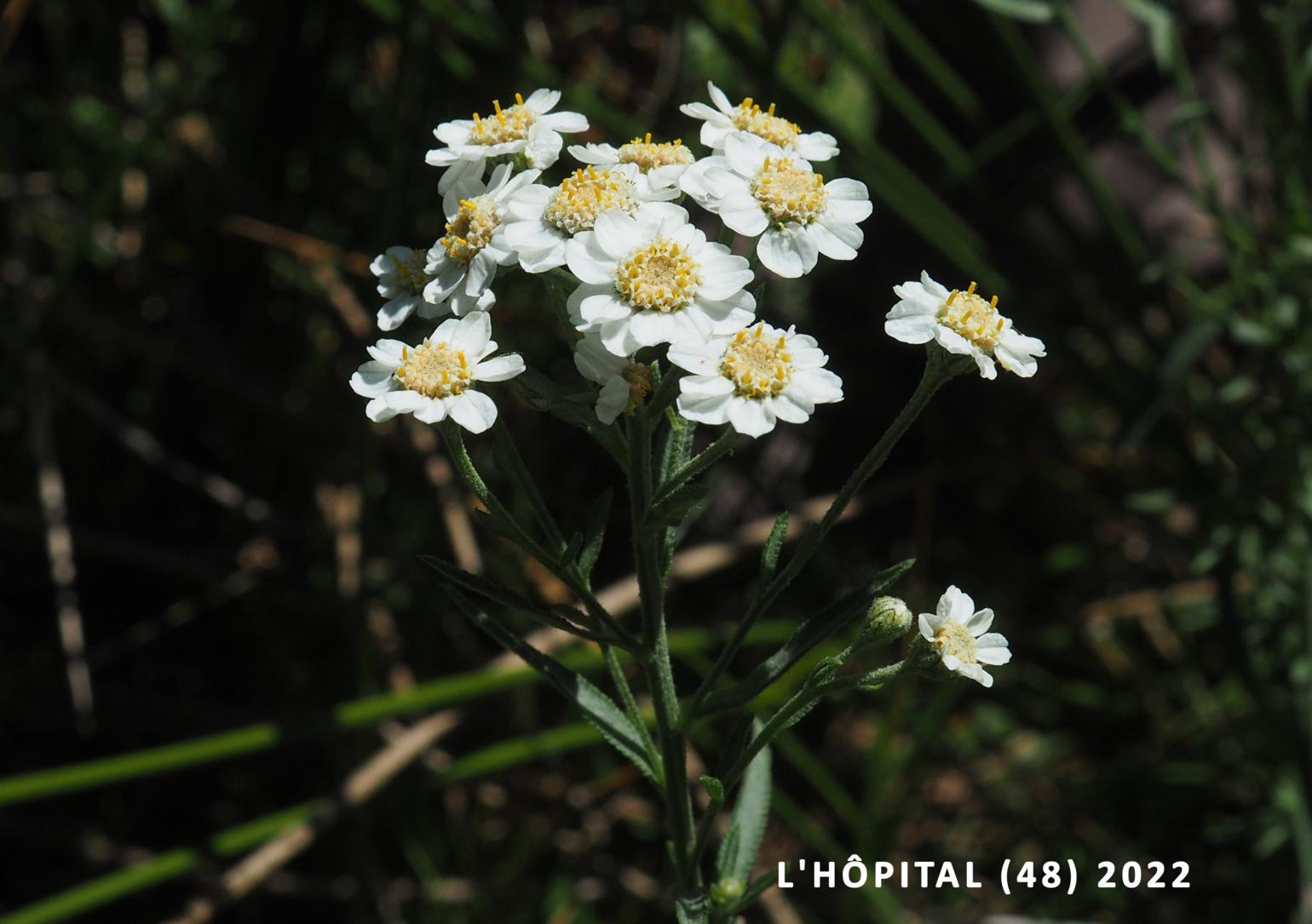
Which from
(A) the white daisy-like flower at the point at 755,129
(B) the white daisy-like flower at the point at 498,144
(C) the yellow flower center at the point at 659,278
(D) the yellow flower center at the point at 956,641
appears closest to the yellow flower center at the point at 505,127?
(B) the white daisy-like flower at the point at 498,144

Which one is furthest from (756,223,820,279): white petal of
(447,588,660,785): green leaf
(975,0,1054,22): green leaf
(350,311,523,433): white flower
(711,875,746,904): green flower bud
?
(975,0,1054,22): green leaf

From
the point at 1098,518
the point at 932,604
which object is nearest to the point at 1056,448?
the point at 1098,518

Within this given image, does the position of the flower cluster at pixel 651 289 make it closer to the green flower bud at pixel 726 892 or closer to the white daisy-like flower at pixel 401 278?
the white daisy-like flower at pixel 401 278

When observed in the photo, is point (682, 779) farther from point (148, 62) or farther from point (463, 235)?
point (148, 62)

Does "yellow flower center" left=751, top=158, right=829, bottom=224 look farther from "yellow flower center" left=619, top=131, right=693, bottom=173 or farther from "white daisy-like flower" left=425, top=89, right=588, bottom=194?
"white daisy-like flower" left=425, top=89, right=588, bottom=194

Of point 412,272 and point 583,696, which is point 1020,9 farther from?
point 583,696

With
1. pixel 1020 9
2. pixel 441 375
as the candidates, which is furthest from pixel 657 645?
pixel 1020 9
